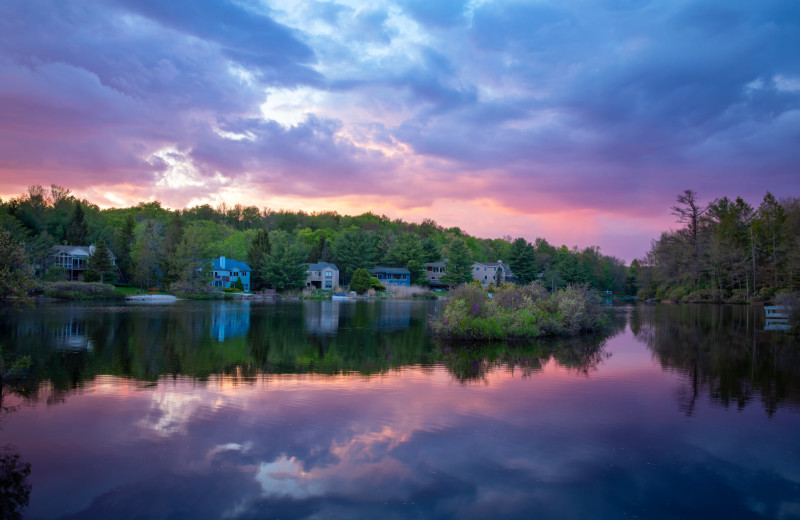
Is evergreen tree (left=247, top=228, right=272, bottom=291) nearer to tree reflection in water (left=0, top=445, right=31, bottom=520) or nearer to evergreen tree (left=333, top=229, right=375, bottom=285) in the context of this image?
evergreen tree (left=333, top=229, right=375, bottom=285)

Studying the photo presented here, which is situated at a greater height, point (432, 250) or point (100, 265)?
point (432, 250)

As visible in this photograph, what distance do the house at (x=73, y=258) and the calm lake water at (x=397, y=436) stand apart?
59307 mm

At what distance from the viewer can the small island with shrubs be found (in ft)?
71.2

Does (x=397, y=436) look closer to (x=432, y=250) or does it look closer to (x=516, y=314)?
(x=516, y=314)

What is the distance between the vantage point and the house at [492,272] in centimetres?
8981

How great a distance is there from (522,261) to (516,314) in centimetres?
6262

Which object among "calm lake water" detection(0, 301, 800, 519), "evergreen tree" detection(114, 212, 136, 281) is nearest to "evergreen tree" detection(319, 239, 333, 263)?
"evergreen tree" detection(114, 212, 136, 281)

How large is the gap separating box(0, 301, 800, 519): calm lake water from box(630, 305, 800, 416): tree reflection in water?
13 centimetres

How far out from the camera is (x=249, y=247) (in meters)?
87.7

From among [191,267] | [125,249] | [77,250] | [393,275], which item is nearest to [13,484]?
[191,267]

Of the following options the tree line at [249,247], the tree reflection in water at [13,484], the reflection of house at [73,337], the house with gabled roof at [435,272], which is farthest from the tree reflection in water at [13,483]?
the house with gabled roof at [435,272]

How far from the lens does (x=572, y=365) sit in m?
16.3

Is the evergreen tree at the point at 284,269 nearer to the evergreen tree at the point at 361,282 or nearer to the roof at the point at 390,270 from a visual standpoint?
the evergreen tree at the point at 361,282

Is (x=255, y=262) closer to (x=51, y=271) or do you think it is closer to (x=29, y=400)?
(x=51, y=271)
